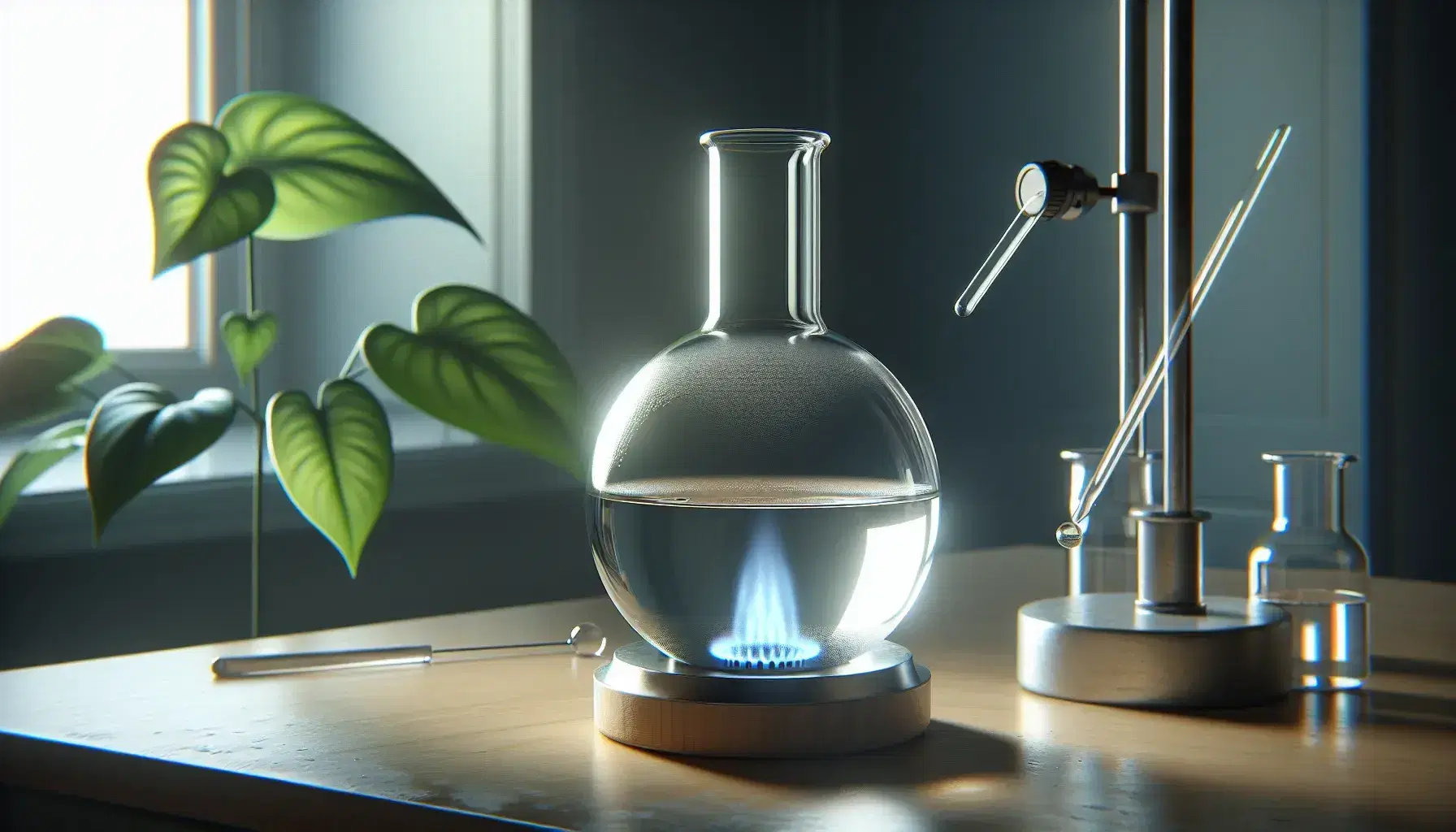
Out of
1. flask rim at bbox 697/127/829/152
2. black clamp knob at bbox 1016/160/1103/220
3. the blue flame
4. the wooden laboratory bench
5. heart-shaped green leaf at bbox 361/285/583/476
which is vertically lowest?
the wooden laboratory bench

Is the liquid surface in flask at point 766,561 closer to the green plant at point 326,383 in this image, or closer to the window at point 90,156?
the green plant at point 326,383

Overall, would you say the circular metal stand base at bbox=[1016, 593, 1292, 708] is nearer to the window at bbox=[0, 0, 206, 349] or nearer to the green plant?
the green plant

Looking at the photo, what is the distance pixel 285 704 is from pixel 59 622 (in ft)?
4.08

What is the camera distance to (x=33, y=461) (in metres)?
1.31

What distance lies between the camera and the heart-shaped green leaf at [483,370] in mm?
1083

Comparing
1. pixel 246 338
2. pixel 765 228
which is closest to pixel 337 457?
pixel 246 338

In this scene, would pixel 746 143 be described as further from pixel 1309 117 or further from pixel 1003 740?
pixel 1309 117

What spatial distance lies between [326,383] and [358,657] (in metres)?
0.37

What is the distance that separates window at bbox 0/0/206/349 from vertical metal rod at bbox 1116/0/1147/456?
159 cm

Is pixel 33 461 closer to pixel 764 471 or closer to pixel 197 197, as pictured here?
pixel 197 197

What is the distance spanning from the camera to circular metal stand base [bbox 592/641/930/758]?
2.02 feet

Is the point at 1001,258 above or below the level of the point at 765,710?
above

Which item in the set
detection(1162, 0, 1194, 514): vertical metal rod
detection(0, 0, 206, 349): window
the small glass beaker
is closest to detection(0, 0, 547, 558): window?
detection(0, 0, 206, 349): window

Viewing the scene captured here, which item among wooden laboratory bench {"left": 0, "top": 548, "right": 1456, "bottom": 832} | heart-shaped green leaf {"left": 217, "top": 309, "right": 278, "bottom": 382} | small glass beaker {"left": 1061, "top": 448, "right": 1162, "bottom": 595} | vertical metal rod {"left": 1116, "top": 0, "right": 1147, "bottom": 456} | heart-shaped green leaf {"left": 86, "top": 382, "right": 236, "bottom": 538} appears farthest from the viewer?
heart-shaped green leaf {"left": 217, "top": 309, "right": 278, "bottom": 382}
